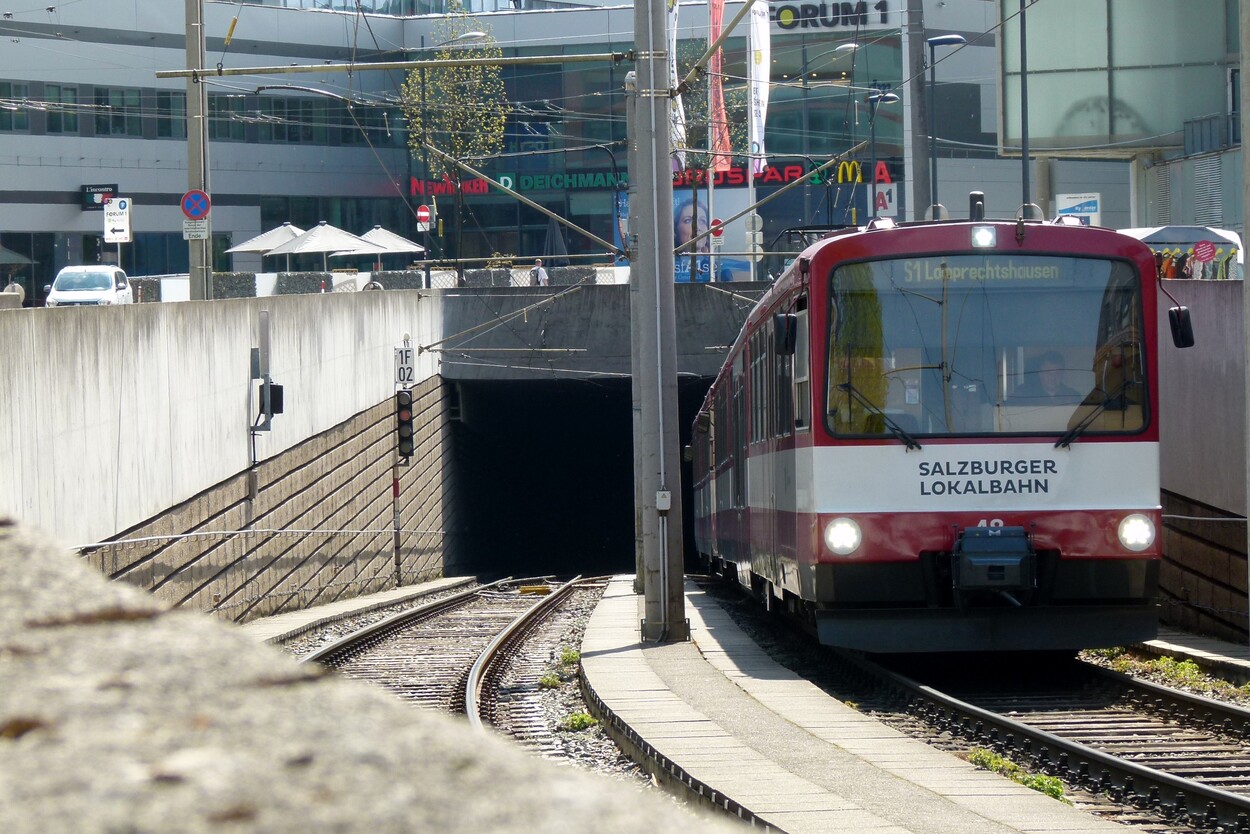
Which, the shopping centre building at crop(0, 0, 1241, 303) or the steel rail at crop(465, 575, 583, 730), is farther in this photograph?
the shopping centre building at crop(0, 0, 1241, 303)

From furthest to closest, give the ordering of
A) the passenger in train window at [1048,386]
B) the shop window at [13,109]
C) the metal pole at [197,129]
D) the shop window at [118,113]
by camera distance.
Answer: the shop window at [118,113] < the shop window at [13,109] < the metal pole at [197,129] < the passenger in train window at [1048,386]

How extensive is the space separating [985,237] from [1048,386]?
1.18 m

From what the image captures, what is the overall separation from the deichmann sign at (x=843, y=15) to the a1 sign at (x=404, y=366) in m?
30.7

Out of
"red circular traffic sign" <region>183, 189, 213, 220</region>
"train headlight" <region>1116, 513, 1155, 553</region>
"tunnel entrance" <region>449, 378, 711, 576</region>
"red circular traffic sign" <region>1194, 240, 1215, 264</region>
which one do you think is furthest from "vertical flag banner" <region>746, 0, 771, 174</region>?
"train headlight" <region>1116, 513, 1155, 553</region>

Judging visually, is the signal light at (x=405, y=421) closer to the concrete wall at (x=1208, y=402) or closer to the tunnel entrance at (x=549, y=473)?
the tunnel entrance at (x=549, y=473)

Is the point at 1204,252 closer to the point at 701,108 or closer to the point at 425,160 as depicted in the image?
the point at 701,108

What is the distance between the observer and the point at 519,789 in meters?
1.93

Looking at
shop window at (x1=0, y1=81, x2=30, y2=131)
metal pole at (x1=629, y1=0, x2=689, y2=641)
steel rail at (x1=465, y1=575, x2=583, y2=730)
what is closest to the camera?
steel rail at (x1=465, y1=575, x2=583, y2=730)

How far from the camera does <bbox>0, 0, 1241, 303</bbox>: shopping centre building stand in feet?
184

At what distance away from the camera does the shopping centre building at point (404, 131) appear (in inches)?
2207

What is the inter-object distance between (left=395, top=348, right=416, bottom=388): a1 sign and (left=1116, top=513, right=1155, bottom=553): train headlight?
1978cm

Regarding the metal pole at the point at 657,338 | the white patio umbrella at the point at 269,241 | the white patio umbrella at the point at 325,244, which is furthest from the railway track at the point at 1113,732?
the white patio umbrella at the point at 269,241

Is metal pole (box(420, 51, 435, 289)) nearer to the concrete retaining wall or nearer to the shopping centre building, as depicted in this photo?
the shopping centre building

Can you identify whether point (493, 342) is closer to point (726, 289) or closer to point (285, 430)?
point (726, 289)
